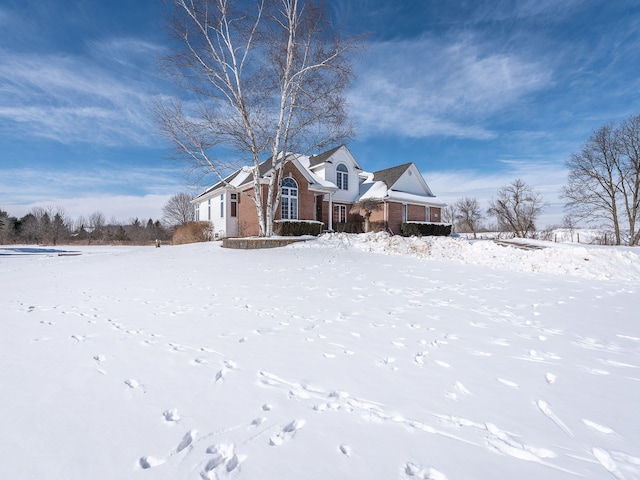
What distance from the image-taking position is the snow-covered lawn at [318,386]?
1.82 meters

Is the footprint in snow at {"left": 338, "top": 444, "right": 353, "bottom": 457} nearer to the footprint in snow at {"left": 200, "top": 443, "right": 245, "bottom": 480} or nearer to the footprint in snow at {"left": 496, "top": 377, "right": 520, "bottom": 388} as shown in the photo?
the footprint in snow at {"left": 200, "top": 443, "right": 245, "bottom": 480}

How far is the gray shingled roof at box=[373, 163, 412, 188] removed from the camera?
2502 centimetres

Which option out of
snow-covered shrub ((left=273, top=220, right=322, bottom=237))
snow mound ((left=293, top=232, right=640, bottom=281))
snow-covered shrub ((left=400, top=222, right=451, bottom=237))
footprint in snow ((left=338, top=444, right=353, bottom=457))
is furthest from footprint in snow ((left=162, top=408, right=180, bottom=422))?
snow-covered shrub ((left=400, top=222, right=451, bottom=237))

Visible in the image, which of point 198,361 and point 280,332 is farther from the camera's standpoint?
point 280,332

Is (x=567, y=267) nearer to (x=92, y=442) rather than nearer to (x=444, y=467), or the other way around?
(x=444, y=467)

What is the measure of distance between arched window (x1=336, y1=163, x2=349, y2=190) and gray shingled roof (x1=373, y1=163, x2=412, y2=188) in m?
3.49

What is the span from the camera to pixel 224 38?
13.5 meters

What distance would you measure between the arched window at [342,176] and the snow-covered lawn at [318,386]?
18703mm

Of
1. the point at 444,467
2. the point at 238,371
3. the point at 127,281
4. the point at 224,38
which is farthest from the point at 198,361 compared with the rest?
the point at 224,38

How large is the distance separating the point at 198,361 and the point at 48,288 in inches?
268

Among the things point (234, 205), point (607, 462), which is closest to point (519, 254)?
point (607, 462)

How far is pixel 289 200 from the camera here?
64.3 feet

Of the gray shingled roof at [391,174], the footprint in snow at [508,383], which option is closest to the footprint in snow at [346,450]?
the footprint in snow at [508,383]

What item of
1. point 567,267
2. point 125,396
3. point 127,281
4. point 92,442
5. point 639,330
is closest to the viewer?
point 92,442
